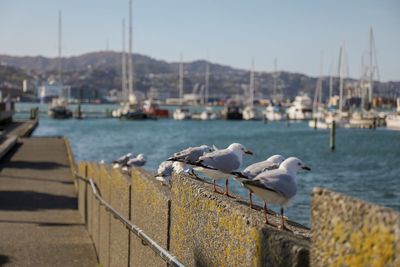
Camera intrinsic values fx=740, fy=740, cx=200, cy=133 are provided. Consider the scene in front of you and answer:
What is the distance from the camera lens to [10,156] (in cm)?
2409

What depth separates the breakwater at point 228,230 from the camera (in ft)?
7.45

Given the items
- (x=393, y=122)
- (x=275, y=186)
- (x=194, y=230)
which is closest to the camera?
(x=275, y=186)

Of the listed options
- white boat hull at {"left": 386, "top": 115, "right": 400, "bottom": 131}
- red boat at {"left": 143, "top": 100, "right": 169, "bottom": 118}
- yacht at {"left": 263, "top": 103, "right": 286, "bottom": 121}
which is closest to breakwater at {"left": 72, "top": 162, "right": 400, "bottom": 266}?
white boat hull at {"left": 386, "top": 115, "right": 400, "bottom": 131}

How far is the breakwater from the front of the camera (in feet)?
7.45

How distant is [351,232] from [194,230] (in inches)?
77.6

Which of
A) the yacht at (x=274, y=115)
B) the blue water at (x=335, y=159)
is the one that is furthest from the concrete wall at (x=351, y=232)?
the yacht at (x=274, y=115)

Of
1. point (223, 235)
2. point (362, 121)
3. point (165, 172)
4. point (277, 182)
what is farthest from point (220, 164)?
point (362, 121)

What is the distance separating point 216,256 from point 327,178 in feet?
116

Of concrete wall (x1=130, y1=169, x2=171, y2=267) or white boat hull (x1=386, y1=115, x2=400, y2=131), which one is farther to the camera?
white boat hull (x1=386, y1=115, x2=400, y2=131)

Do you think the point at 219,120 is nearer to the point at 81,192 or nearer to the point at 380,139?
the point at 380,139

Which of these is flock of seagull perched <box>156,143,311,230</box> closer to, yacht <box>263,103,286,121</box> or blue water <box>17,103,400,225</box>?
blue water <box>17,103,400,225</box>

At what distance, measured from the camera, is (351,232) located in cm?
232

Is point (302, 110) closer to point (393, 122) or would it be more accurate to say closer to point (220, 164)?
point (393, 122)

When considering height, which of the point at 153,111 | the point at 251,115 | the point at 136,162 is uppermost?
the point at 136,162
